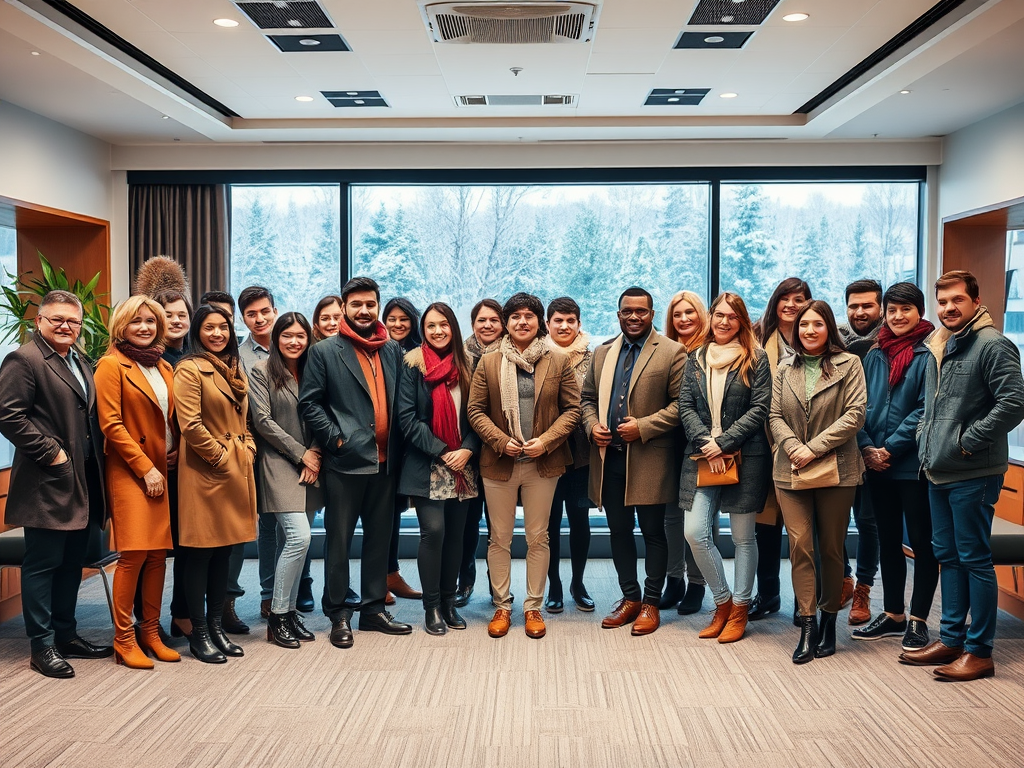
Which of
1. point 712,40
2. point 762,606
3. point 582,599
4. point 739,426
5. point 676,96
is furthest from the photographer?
point 676,96

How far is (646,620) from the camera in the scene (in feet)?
14.4

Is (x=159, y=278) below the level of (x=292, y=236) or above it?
below

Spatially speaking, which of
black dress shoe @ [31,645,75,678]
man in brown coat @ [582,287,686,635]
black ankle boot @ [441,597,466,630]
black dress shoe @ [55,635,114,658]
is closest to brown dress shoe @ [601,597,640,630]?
man in brown coat @ [582,287,686,635]

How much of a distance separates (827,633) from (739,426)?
106cm

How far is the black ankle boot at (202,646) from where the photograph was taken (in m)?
3.98

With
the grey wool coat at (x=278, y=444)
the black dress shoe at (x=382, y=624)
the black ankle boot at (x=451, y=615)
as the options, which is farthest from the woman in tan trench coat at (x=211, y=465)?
the black ankle boot at (x=451, y=615)

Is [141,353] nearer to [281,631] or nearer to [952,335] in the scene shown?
[281,631]

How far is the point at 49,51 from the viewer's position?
433cm

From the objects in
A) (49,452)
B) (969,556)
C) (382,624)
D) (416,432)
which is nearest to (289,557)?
(382,624)

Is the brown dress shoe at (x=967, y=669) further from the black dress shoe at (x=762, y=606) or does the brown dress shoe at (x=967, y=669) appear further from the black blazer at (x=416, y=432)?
the black blazer at (x=416, y=432)

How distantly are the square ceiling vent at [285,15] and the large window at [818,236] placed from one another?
359cm

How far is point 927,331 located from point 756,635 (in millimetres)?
1726

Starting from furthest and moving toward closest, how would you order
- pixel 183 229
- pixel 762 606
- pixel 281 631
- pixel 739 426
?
pixel 183 229 → pixel 762 606 → pixel 281 631 → pixel 739 426

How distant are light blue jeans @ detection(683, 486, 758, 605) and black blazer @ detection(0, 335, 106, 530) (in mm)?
2849
